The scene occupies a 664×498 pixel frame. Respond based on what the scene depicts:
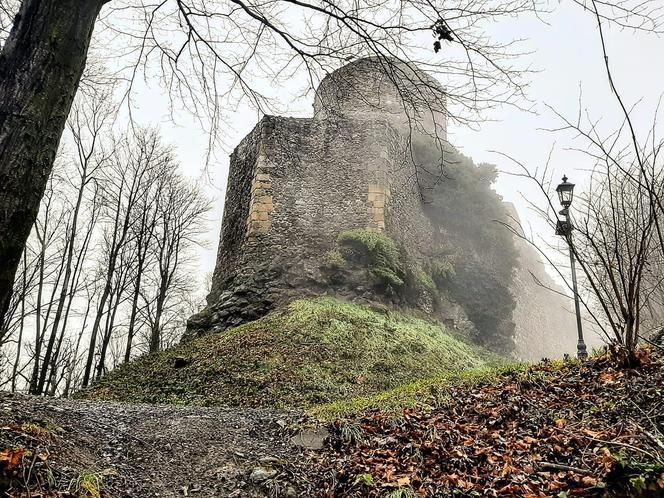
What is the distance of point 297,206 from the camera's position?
539 inches

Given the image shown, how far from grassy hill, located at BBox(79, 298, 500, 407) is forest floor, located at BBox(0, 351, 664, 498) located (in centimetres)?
316

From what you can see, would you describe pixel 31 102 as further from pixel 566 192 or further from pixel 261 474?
pixel 566 192

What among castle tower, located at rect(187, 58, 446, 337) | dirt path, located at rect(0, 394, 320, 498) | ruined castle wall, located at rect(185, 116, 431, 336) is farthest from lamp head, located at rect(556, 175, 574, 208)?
ruined castle wall, located at rect(185, 116, 431, 336)

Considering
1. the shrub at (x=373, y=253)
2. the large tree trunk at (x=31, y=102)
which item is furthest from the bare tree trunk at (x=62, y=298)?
the large tree trunk at (x=31, y=102)

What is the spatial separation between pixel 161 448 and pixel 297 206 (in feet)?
33.3

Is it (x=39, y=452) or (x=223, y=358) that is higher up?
(x=223, y=358)

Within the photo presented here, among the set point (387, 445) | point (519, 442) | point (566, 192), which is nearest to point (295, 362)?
point (387, 445)

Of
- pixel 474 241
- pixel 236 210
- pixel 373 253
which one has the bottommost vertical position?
pixel 373 253

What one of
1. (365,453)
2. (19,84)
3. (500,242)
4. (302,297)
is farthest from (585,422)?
(500,242)

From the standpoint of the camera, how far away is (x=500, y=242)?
61.3ft

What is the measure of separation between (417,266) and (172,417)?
36.3 ft

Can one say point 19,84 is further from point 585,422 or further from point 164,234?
point 164,234

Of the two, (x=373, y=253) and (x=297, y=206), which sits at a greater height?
(x=297, y=206)

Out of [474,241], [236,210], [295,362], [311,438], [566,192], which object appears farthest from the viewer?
[474,241]
